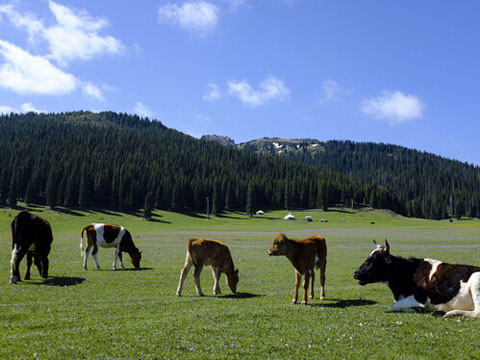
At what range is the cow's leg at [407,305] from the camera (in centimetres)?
1154

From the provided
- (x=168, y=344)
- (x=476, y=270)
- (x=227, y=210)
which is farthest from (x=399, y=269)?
(x=227, y=210)

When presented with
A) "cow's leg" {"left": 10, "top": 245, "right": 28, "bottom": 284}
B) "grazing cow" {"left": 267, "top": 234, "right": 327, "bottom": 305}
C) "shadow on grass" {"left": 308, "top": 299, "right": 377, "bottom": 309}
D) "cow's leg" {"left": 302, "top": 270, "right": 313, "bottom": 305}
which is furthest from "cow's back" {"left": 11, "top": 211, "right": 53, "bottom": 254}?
"shadow on grass" {"left": 308, "top": 299, "right": 377, "bottom": 309}

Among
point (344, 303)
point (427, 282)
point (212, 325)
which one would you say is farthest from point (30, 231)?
point (427, 282)

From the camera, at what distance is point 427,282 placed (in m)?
11.5

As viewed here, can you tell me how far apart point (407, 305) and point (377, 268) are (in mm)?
1520

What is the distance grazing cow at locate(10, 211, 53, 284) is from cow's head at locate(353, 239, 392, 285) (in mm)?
16127

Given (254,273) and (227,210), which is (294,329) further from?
(227,210)

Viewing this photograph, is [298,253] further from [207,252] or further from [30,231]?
[30,231]

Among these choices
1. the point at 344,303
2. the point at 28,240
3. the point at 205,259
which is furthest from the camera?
the point at 28,240

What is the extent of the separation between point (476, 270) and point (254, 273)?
13.9 m

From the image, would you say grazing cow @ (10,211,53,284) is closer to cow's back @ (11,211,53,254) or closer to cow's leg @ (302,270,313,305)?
cow's back @ (11,211,53,254)

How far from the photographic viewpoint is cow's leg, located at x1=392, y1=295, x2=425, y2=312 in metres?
11.5

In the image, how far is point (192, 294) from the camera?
15727 mm

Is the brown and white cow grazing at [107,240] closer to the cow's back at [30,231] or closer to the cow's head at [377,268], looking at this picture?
the cow's back at [30,231]
